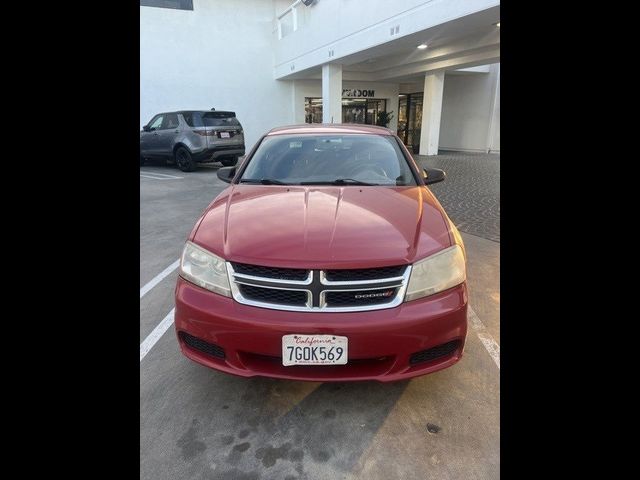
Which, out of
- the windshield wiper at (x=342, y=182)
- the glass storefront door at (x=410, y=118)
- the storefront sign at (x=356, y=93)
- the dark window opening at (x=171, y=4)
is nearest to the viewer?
the windshield wiper at (x=342, y=182)

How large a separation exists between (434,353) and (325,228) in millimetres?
865

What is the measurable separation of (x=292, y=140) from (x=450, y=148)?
16.4 meters

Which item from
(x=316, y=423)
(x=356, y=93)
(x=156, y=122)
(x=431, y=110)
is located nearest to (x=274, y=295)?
(x=316, y=423)

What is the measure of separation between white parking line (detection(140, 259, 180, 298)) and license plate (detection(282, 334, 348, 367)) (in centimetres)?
238

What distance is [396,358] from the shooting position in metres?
1.83

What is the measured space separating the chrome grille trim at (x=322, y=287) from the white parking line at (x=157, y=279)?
2250mm

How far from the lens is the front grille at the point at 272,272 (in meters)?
1.81

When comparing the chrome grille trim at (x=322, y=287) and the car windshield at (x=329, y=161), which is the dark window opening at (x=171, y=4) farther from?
the chrome grille trim at (x=322, y=287)

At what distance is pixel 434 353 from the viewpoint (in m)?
1.90

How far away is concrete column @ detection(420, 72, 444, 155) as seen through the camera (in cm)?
1446

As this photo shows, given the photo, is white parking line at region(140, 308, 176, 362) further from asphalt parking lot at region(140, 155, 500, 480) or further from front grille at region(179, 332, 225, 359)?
front grille at region(179, 332, 225, 359)

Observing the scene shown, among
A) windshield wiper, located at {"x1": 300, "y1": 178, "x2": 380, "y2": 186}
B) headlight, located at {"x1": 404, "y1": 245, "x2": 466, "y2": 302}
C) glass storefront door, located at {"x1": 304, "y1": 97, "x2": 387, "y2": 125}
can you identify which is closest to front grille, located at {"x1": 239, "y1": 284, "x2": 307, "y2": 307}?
headlight, located at {"x1": 404, "y1": 245, "x2": 466, "y2": 302}

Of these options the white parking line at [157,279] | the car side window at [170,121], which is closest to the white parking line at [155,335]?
the white parking line at [157,279]
